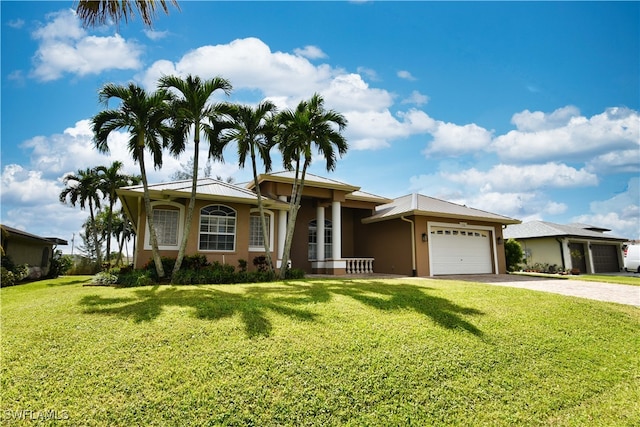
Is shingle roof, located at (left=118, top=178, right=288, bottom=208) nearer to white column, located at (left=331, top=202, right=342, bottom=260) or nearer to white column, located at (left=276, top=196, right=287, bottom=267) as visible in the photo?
white column, located at (left=276, top=196, right=287, bottom=267)

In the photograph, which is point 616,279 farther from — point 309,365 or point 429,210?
point 309,365

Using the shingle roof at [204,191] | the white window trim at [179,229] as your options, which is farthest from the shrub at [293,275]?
the white window trim at [179,229]

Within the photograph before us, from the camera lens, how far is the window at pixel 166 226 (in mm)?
12773

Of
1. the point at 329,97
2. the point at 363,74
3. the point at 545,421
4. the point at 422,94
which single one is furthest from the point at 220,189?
the point at 545,421

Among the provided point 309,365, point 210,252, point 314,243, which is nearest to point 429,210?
point 314,243

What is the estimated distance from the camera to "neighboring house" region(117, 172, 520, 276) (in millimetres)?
12945

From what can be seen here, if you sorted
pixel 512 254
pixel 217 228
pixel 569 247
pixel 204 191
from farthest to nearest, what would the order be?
pixel 569 247, pixel 512 254, pixel 217 228, pixel 204 191

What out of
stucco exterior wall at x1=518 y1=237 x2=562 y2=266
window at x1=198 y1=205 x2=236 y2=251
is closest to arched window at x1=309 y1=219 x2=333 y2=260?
window at x1=198 y1=205 x2=236 y2=251

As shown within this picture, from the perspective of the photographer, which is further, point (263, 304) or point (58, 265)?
point (58, 265)

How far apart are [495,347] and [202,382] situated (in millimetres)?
4703

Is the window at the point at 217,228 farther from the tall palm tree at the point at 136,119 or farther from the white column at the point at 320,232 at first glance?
the white column at the point at 320,232

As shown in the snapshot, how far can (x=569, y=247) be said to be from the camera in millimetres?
23391

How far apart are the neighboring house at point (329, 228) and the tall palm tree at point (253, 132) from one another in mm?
1649

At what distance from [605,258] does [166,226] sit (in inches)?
1255
